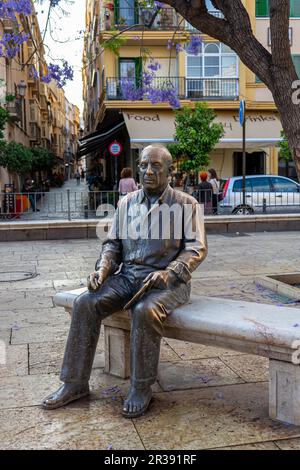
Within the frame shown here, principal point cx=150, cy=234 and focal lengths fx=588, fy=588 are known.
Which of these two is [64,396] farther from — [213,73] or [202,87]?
[213,73]

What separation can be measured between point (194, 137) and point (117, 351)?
17.2 m

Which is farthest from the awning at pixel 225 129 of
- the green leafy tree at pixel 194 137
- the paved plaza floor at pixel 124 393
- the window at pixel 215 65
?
the paved plaza floor at pixel 124 393

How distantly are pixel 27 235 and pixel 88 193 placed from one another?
2371mm

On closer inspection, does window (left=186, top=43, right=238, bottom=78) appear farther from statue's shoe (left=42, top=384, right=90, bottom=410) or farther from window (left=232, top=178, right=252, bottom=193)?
statue's shoe (left=42, top=384, right=90, bottom=410)

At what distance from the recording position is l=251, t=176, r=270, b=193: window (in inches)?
676

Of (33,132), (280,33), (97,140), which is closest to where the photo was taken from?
(280,33)

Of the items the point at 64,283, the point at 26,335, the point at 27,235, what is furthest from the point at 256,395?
the point at 27,235

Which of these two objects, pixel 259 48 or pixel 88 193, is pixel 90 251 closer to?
pixel 88 193

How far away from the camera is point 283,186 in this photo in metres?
17.4

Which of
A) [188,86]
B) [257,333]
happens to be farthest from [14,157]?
[257,333]

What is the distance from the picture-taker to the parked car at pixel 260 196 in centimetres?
1661

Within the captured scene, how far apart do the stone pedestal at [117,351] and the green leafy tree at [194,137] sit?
16988 millimetres

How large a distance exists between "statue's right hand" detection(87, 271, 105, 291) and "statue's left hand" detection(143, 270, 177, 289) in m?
0.34
